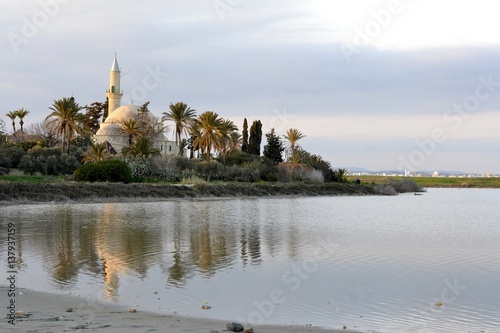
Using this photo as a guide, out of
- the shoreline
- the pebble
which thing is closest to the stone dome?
the shoreline

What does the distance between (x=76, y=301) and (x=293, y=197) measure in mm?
48538

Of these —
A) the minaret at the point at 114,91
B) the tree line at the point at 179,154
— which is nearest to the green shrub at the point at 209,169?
the tree line at the point at 179,154

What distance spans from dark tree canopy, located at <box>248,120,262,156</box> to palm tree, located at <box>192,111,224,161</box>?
51.6 feet

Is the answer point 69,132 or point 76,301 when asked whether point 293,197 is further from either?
point 76,301

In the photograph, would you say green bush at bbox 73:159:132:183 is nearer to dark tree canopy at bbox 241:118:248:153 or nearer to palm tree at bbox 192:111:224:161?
palm tree at bbox 192:111:224:161

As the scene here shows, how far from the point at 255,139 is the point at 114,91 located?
70.6ft

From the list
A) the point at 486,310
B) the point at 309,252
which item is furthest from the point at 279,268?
the point at 486,310

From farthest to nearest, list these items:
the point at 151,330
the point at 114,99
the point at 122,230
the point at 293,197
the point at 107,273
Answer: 1. the point at 114,99
2. the point at 293,197
3. the point at 122,230
4. the point at 107,273
5. the point at 151,330

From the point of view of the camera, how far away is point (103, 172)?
46.7 meters

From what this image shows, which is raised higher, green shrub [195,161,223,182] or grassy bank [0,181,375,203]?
green shrub [195,161,223,182]

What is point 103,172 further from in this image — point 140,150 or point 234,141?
point 234,141

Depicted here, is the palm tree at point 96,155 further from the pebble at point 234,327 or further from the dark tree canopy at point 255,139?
the pebble at point 234,327

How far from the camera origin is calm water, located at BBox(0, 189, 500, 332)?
950cm

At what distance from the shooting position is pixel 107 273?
41.5 feet
